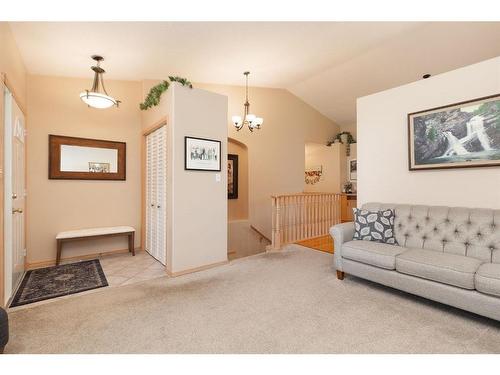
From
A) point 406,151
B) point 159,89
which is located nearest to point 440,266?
point 406,151

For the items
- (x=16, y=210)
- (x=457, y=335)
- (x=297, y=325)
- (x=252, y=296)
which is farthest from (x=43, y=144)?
(x=457, y=335)

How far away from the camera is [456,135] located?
2.85 metres

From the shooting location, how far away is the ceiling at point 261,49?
2896 mm

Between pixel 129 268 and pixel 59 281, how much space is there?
77 centimetres

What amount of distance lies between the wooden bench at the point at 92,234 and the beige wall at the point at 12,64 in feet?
5.86

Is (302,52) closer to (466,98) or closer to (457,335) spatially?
(466,98)

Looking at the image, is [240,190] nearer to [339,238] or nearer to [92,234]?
[92,234]

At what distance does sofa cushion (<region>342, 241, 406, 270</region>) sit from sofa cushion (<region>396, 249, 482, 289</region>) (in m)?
0.07

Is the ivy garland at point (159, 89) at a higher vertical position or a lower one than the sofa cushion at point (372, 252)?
higher

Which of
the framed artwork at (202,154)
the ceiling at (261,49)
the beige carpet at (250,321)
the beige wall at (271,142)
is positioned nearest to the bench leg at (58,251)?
the beige carpet at (250,321)

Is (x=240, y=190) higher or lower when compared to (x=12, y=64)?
lower

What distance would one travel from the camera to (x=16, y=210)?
2.84 m

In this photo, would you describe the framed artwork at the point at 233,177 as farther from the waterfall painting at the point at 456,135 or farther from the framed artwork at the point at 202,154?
the waterfall painting at the point at 456,135

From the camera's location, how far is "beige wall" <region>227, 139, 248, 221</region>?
6.00 metres
